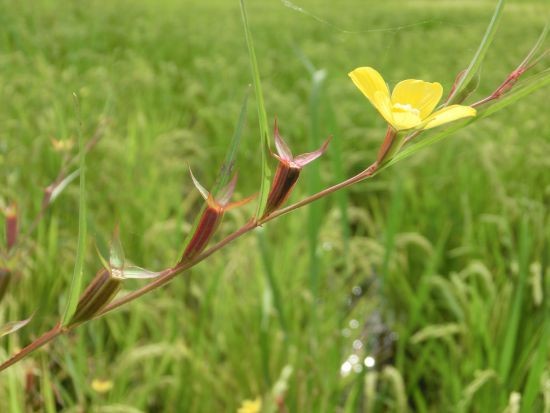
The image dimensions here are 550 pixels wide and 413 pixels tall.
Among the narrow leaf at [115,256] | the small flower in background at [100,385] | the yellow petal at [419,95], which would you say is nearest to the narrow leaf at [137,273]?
the narrow leaf at [115,256]

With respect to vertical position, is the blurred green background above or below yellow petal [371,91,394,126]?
below

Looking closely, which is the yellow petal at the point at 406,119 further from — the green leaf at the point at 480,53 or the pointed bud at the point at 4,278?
the pointed bud at the point at 4,278

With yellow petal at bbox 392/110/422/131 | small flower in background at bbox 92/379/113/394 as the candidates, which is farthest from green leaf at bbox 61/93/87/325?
small flower in background at bbox 92/379/113/394

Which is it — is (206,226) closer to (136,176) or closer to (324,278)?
(324,278)

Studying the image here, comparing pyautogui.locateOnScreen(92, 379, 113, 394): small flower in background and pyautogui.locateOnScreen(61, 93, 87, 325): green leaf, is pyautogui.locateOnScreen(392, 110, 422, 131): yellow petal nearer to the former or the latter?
pyautogui.locateOnScreen(61, 93, 87, 325): green leaf

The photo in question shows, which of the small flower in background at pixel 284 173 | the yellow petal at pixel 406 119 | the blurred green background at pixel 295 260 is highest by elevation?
the yellow petal at pixel 406 119

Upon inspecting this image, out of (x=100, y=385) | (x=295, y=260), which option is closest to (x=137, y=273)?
(x=100, y=385)
